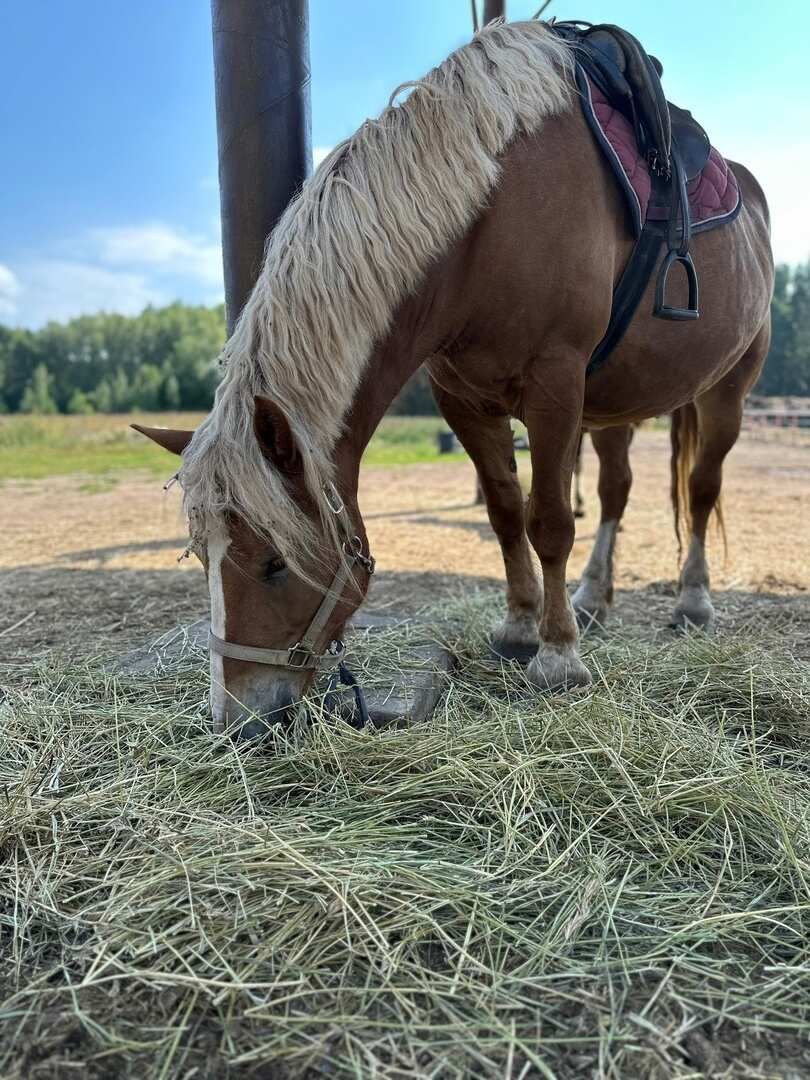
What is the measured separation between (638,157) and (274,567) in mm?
1840

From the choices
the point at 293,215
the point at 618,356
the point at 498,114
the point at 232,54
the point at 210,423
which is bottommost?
the point at 210,423

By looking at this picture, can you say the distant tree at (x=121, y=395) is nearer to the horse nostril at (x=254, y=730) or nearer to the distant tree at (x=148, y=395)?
the distant tree at (x=148, y=395)

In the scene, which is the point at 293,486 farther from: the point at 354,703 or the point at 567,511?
the point at 567,511

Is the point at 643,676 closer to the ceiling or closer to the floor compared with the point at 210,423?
closer to the floor

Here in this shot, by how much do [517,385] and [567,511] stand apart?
1.53 feet

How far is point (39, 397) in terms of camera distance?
53094 millimetres

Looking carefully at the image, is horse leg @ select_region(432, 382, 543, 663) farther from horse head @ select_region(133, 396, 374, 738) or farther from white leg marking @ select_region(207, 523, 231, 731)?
white leg marking @ select_region(207, 523, 231, 731)

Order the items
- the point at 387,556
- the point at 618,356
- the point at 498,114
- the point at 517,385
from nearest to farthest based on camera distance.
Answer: the point at 498,114
the point at 517,385
the point at 618,356
the point at 387,556

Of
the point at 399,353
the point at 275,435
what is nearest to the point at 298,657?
the point at 275,435

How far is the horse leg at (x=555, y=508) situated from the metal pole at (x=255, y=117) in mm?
1077

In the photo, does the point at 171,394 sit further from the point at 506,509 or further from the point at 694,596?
the point at 506,509

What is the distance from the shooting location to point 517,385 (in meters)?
2.36

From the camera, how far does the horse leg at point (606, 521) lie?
3.60 meters

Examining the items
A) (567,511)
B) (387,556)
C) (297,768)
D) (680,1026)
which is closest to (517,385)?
(567,511)
